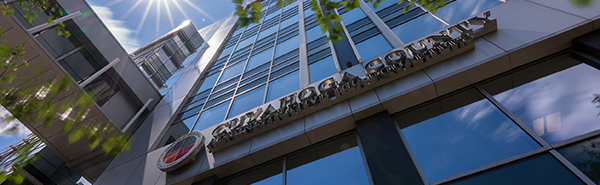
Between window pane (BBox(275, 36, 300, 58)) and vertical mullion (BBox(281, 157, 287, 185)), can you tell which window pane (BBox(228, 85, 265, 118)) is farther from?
vertical mullion (BBox(281, 157, 287, 185))

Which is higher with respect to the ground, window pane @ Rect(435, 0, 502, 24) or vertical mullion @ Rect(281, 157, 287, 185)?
window pane @ Rect(435, 0, 502, 24)

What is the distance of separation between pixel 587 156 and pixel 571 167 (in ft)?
1.06

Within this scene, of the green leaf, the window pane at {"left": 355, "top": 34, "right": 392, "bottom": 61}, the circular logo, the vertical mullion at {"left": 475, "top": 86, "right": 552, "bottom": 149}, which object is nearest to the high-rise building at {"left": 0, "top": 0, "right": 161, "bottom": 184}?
the green leaf

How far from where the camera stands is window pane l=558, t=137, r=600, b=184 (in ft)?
13.4

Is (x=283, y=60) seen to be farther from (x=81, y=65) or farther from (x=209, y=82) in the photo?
(x=81, y=65)

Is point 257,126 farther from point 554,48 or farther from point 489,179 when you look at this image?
point 554,48

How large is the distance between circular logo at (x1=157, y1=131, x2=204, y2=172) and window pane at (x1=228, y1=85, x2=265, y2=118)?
224 cm

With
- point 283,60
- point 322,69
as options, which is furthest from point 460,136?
point 283,60

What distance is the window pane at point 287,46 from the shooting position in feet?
49.2

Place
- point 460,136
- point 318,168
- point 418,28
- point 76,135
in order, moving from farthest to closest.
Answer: point 418,28
point 76,135
point 318,168
point 460,136

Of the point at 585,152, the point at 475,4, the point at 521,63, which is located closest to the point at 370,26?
the point at 475,4

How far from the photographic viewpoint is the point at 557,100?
5.27 meters

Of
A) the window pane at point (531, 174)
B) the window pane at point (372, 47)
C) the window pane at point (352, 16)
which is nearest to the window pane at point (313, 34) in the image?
the window pane at point (352, 16)

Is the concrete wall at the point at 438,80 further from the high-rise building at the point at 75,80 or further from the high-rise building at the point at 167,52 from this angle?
the high-rise building at the point at 167,52
